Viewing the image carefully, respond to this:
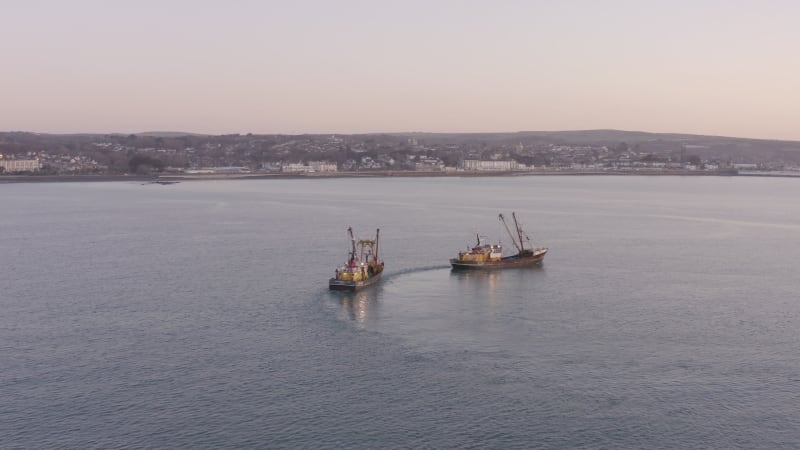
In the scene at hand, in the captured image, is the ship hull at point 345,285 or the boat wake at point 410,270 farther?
the boat wake at point 410,270

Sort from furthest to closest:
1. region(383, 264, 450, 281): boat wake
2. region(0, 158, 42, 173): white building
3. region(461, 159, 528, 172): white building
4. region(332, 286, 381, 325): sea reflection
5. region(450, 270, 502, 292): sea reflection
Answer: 1. region(461, 159, 528, 172): white building
2. region(0, 158, 42, 173): white building
3. region(383, 264, 450, 281): boat wake
4. region(450, 270, 502, 292): sea reflection
5. region(332, 286, 381, 325): sea reflection

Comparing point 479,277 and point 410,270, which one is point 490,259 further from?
point 410,270

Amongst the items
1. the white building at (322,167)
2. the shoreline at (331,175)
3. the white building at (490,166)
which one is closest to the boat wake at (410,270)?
the shoreline at (331,175)

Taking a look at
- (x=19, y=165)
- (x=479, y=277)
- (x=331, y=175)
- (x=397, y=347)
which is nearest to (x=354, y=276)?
(x=479, y=277)

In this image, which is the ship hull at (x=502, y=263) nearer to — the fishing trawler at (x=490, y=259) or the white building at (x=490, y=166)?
the fishing trawler at (x=490, y=259)

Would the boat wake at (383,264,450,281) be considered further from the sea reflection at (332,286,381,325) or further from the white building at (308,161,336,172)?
the white building at (308,161,336,172)

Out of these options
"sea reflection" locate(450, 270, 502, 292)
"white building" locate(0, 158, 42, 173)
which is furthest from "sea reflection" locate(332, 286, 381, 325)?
"white building" locate(0, 158, 42, 173)
